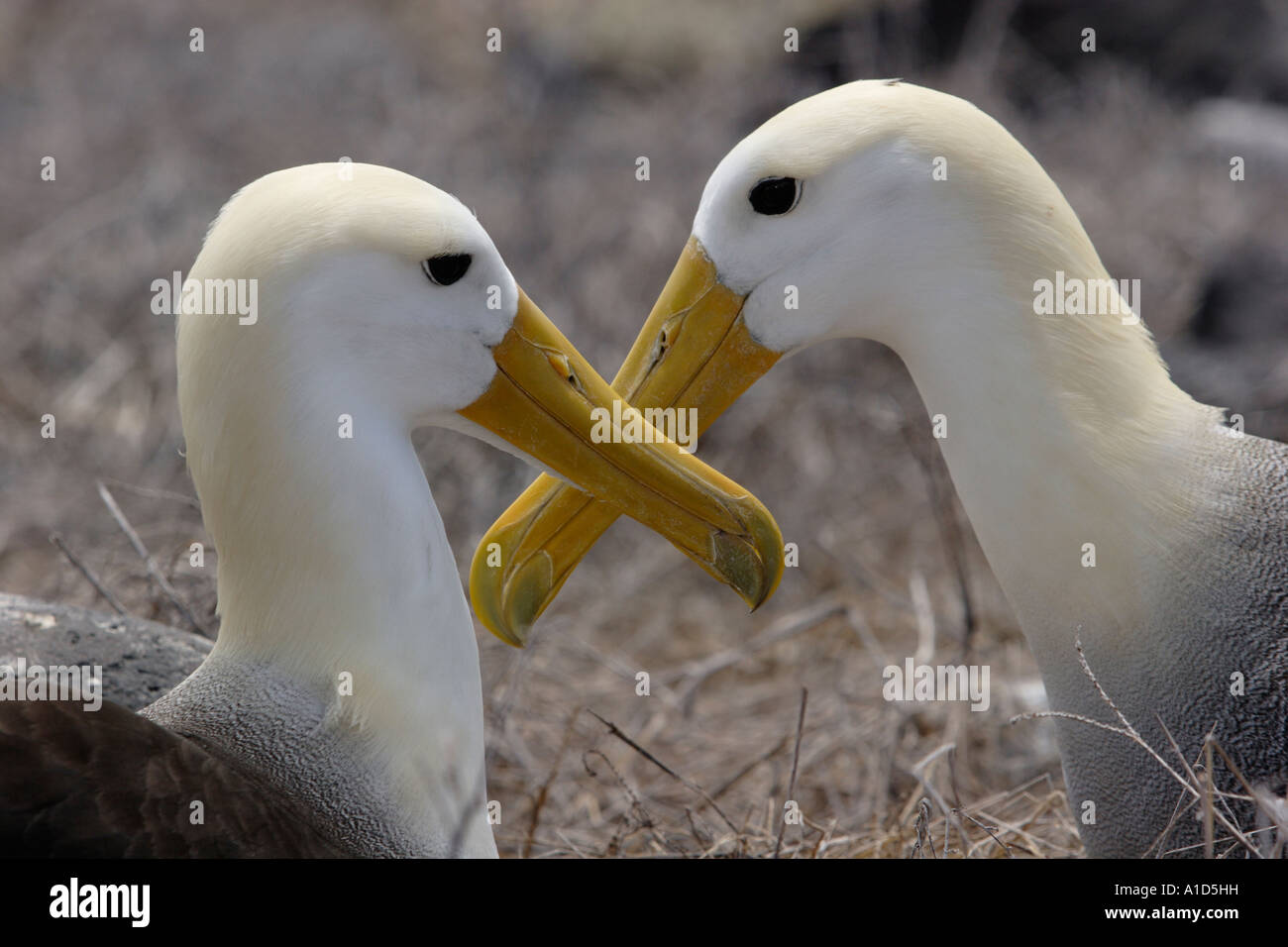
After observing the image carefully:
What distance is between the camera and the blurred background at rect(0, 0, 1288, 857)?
4.68 meters

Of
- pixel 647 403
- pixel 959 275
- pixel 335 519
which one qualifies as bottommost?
pixel 335 519

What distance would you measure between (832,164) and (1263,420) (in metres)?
3.52

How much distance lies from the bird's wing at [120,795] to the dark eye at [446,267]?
0.93 meters

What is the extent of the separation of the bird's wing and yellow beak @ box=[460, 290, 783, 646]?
2.77 ft

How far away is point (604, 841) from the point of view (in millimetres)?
4207

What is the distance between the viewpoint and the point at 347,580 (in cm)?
279

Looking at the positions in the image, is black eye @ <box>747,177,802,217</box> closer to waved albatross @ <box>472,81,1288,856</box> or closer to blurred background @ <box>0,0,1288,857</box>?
waved albatross @ <box>472,81,1288,856</box>

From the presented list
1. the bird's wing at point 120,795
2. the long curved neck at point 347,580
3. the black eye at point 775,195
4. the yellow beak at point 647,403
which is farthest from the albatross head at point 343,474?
the black eye at point 775,195

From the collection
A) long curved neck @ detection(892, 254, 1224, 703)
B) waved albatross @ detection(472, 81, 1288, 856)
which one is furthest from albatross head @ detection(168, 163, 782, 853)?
long curved neck @ detection(892, 254, 1224, 703)

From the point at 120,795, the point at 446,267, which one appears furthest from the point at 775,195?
the point at 120,795

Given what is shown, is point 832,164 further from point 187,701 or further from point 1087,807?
point 187,701

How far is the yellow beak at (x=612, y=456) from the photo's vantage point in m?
3.00

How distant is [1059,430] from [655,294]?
4658 mm

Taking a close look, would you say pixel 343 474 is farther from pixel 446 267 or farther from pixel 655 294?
pixel 655 294
